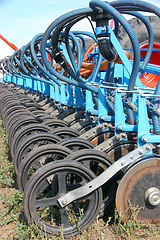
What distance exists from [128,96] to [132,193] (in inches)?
42.5

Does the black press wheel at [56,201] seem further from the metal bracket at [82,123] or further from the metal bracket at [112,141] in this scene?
the metal bracket at [82,123]

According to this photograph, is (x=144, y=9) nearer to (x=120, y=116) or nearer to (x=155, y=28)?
(x=120, y=116)

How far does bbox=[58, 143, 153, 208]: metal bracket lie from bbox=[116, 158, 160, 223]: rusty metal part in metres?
0.10

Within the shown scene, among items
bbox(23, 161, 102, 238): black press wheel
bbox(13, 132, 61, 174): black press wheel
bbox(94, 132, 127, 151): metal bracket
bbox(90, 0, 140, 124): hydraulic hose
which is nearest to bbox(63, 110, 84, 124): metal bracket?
bbox(13, 132, 61, 174): black press wheel

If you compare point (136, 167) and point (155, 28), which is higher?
point (155, 28)

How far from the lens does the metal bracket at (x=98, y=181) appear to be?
7.73ft

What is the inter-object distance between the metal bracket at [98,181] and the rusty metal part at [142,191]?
101 mm

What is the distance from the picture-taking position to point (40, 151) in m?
2.77

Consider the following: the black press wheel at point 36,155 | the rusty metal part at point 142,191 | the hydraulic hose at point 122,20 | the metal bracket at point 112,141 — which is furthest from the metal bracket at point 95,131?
the rusty metal part at point 142,191

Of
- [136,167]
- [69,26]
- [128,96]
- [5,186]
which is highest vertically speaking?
[69,26]

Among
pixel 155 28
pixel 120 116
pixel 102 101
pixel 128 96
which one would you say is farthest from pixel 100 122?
pixel 155 28

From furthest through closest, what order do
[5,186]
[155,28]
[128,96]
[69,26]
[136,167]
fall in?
[155,28]
[5,186]
[69,26]
[128,96]
[136,167]

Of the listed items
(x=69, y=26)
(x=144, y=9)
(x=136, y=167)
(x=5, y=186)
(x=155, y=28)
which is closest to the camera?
(x=136, y=167)

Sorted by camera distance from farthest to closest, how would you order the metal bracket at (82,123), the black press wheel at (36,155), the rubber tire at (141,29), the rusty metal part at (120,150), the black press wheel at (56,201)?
the rubber tire at (141,29) → the metal bracket at (82,123) → the rusty metal part at (120,150) → the black press wheel at (36,155) → the black press wheel at (56,201)
